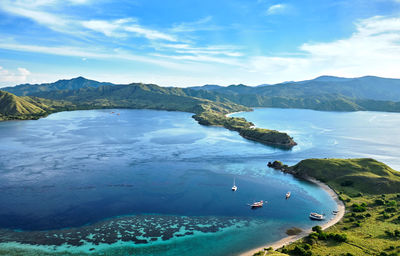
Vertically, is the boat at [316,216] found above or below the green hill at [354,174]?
below

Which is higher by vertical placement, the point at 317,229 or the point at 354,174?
the point at 354,174

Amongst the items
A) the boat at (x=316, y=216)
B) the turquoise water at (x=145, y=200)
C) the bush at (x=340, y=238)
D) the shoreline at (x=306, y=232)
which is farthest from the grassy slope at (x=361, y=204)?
the turquoise water at (x=145, y=200)

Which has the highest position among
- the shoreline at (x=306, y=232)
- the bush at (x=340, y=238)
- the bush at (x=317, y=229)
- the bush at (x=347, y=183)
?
the bush at (x=347, y=183)

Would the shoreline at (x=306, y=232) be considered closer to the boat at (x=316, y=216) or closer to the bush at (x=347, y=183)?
the boat at (x=316, y=216)

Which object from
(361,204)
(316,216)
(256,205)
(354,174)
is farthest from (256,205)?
(354,174)

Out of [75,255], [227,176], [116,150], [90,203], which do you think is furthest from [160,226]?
[116,150]

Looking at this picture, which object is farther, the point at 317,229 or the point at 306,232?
the point at 306,232

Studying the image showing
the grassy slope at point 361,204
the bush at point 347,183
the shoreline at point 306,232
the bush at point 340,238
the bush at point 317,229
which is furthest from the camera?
the bush at point 347,183

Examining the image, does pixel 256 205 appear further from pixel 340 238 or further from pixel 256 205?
pixel 340 238

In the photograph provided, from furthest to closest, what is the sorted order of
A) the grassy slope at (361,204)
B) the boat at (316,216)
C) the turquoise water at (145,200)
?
the boat at (316,216), the turquoise water at (145,200), the grassy slope at (361,204)
